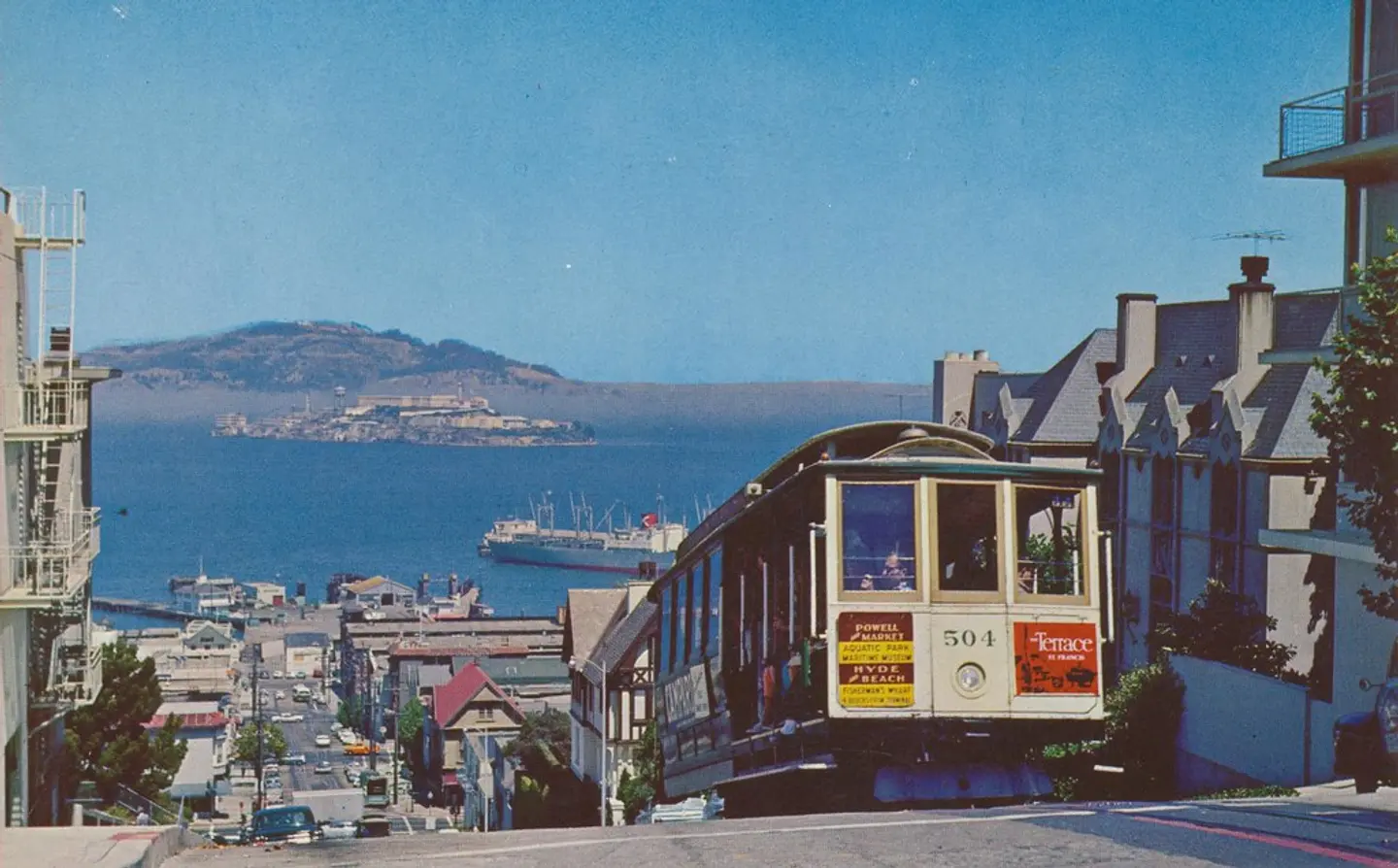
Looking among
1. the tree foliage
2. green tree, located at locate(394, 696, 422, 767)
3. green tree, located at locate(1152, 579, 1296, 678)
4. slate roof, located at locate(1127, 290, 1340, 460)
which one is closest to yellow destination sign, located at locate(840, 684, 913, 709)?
green tree, located at locate(1152, 579, 1296, 678)

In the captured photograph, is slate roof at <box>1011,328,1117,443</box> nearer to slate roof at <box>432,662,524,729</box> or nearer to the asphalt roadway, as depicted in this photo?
the asphalt roadway

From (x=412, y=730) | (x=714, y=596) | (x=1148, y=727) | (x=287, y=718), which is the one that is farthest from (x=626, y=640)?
(x=287, y=718)

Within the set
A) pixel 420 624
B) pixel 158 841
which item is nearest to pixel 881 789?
pixel 158 841

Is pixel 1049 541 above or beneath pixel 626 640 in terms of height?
above

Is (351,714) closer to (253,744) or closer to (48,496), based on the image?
(253,744)

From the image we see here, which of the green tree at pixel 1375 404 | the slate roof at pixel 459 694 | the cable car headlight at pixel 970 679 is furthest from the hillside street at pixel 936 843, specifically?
the slate roof at pixel 459 694
